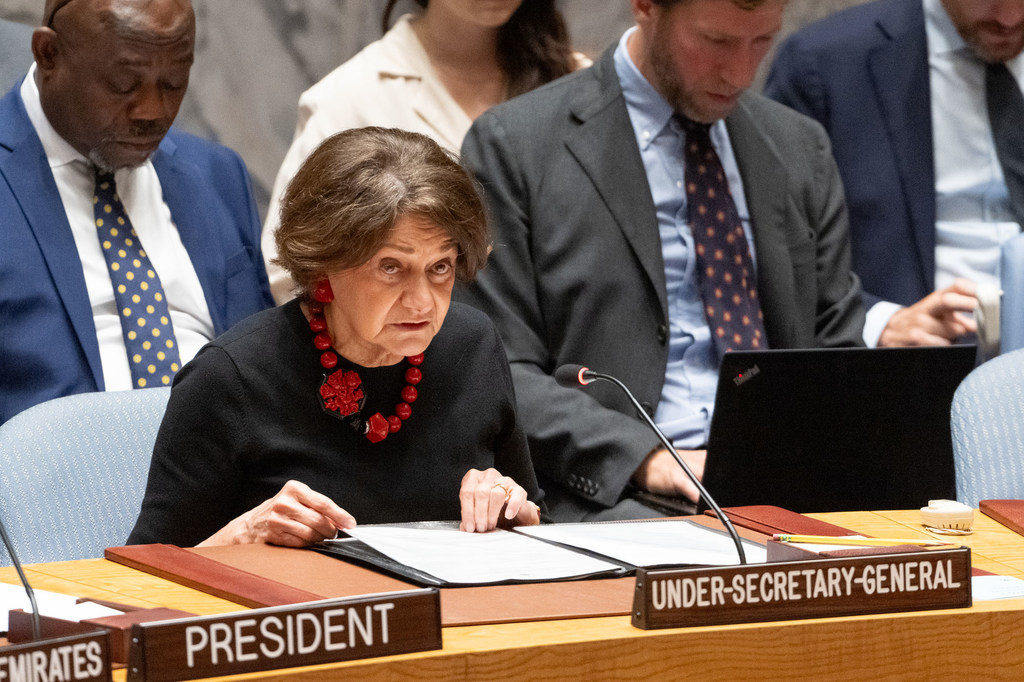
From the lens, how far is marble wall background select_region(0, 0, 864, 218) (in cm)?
360

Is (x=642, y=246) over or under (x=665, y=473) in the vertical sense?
over

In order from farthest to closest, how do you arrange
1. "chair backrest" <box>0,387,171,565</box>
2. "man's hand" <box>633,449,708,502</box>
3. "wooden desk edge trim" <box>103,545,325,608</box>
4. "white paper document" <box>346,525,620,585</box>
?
"man's hand" <box>633,449,708,502</box>, "chair backrest" <box>0,387,171,565</box>, "white paper document" <box>346,525,620,585</box>, "wooden desk edge trim" <box>103,545,325,608</box>

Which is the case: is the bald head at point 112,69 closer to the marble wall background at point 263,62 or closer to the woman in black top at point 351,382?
the woman in black top at point 351,382

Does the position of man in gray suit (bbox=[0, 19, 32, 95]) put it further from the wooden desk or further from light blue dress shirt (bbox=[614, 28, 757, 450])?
the wooden desk

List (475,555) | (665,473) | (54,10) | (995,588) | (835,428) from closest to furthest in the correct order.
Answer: (995,588), (475,555), (835,428), (665,473), (54,10)

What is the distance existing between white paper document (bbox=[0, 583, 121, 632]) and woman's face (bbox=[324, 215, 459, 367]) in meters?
0.63

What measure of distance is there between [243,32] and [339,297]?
1.89 m

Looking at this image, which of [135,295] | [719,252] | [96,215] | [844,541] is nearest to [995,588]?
[844,541]

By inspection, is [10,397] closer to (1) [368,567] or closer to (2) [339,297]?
(2) [339,297]

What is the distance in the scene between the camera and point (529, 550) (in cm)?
161

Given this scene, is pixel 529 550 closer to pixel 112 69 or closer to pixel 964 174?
pixel 112 69

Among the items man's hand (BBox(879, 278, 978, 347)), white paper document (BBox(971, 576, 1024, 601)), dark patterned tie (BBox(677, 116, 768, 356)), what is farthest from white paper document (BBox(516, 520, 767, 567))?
man's hand (BBox(879, 278, 978, 347))

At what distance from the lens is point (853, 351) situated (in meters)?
2.08

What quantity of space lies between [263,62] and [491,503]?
221 cm
